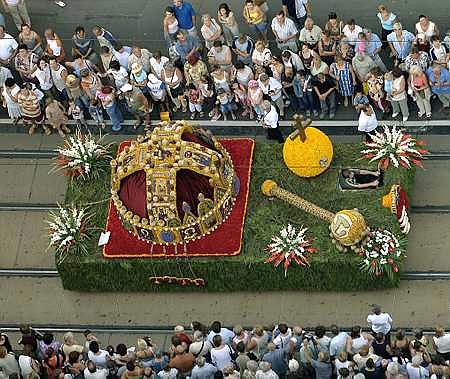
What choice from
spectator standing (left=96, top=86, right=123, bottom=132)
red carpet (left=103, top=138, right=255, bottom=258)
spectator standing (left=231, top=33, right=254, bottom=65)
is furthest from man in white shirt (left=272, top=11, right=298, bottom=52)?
spectator standing (left=96, top=86, right=123, bottom=132)

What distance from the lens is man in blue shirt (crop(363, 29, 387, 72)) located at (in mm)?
26203

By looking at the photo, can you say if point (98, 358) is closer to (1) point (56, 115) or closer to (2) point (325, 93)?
(1) point (56, 115)

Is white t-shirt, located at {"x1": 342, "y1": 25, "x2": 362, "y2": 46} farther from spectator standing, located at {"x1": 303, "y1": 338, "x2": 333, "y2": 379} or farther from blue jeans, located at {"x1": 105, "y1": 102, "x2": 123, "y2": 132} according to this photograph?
spectator standing, located at {"x1": 303, "y1": 338, "x2": 333, "y2": 379}

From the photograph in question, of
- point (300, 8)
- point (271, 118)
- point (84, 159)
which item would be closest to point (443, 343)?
point (271, 118)

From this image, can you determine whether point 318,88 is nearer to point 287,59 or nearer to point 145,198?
point 287,59

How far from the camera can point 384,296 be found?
2467 cm

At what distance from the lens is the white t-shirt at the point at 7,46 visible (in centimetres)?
2800

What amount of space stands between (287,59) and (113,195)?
473 cm

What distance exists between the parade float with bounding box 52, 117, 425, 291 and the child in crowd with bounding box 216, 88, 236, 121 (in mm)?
1664

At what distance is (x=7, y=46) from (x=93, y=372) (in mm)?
9327

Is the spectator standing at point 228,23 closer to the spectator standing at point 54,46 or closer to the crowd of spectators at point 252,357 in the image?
the spectator standing at point 54,46

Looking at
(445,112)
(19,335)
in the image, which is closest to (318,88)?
(445,112)

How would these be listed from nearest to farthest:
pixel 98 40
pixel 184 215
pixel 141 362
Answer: pixel 141 362 < pixel 184 215 < pixel 98 40

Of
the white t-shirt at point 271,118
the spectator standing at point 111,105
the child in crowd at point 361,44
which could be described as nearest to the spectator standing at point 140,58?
the spectator standing at point 111,105
